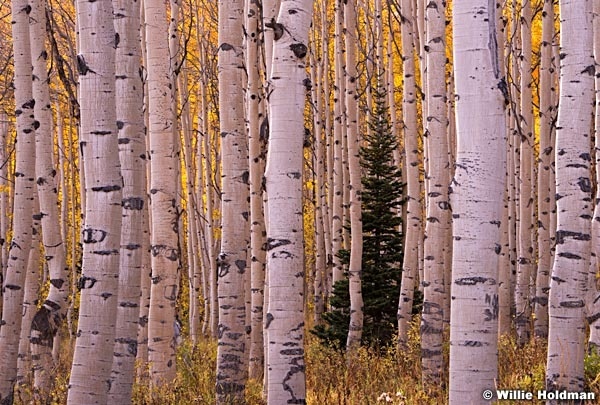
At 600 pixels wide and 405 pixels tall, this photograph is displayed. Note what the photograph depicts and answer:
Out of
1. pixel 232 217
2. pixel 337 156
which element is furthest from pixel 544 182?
pixel 232 217

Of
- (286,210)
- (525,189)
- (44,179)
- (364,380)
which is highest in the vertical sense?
(525,189)

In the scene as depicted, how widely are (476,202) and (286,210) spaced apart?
3.77 ft

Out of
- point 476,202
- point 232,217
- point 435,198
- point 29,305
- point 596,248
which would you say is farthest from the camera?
point 29,305

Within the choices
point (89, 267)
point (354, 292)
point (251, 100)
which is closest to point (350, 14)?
point (251, 100)

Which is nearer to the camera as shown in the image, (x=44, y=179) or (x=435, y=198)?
(x=44, y=179)

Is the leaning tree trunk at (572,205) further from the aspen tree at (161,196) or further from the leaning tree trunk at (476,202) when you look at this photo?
the aspen tree at (161,196)

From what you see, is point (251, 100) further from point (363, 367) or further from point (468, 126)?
point (468, 126)

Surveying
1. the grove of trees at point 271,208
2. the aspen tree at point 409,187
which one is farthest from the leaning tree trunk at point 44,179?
the aspen tree at point 409,187

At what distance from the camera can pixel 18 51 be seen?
6715 millimetres

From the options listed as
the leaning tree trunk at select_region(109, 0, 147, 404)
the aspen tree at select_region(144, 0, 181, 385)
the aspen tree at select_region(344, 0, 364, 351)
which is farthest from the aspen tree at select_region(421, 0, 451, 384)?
the leaning tree trunk at select_region(109, 0, 147, 404)

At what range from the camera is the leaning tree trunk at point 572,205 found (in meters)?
4.86

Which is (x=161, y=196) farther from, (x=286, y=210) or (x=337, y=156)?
(x=337, y=156)

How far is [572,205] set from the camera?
500 cm

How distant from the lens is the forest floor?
245 inches
